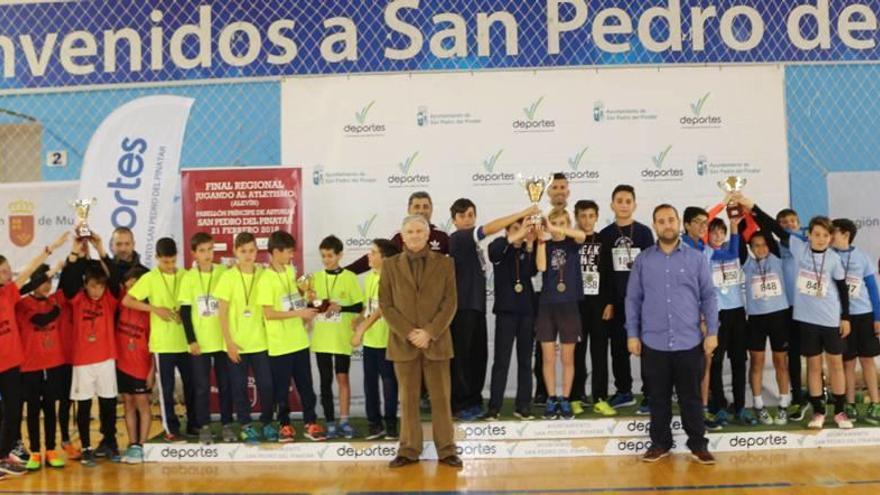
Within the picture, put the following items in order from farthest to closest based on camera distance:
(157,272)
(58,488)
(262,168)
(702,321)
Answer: (262,168) < (157,272) < (702,321) < (58,488)

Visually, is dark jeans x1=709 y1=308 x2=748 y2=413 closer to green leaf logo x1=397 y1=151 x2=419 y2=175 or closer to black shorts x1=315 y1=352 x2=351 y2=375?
black shorts x1=315 y1=352 x2=351 y2=375

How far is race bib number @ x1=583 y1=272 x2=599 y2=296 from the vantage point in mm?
5340

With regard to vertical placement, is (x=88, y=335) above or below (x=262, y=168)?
below

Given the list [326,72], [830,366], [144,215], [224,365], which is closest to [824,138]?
[830,366]

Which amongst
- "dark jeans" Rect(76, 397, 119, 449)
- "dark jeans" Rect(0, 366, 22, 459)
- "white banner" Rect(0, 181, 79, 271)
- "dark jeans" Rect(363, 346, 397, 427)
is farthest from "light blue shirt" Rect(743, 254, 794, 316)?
"white banner" Rect(0, 181, 79, 271)

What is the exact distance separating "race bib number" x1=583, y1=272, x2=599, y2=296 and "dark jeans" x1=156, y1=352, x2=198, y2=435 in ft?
8.86

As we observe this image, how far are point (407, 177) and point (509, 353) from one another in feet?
6.22

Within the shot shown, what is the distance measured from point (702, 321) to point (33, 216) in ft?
17.2

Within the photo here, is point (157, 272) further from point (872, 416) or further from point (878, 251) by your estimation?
point (878, 251)

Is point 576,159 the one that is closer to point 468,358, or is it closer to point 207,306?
point 468,358

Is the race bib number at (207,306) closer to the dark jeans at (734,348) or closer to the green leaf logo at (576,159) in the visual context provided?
the green leaf logo at (576,159)

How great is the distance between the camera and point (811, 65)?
642cm

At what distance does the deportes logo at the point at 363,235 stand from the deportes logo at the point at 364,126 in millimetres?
663

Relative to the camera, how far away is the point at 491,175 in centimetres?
644
